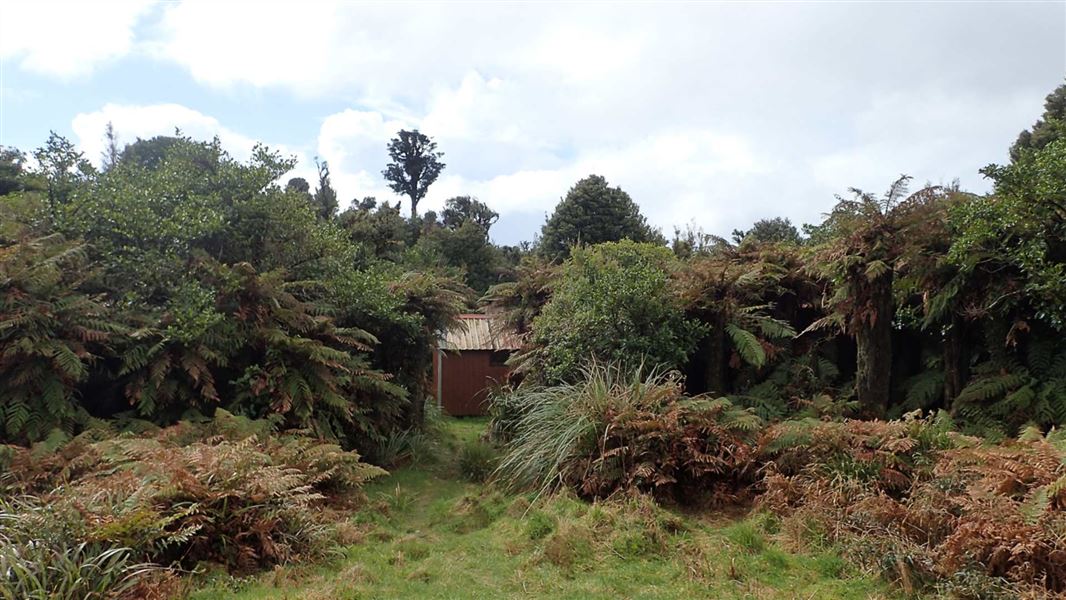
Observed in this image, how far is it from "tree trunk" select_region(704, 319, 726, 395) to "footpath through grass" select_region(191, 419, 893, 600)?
2.99 meters

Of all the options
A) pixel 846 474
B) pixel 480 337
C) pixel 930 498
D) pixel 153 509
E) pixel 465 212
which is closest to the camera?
pixel 153 509

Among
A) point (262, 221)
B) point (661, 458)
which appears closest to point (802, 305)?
point (661, 458)

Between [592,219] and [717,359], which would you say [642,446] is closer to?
[717,359]

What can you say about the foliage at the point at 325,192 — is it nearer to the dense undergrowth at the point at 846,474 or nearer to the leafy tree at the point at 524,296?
the leafy tree at the point at 524,296

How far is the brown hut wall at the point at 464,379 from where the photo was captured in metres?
15.5

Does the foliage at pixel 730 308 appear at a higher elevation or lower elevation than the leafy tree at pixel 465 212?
lower

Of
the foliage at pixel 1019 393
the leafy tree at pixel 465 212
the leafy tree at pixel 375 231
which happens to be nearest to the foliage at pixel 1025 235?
the foliage at pixel 1019 393

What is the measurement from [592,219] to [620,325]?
14.9 metres

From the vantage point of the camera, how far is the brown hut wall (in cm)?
1547

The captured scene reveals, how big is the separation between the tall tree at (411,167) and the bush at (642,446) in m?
35.1

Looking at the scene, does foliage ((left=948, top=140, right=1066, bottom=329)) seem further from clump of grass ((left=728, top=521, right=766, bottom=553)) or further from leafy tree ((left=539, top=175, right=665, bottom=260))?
leafy tree ((left=539, top=175, right=665, bottom=260))

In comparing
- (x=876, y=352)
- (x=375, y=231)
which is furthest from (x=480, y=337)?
(x=876, y=352)

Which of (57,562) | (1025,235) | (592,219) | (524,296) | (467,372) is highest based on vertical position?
(592,219)

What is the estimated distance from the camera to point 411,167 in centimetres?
4081
